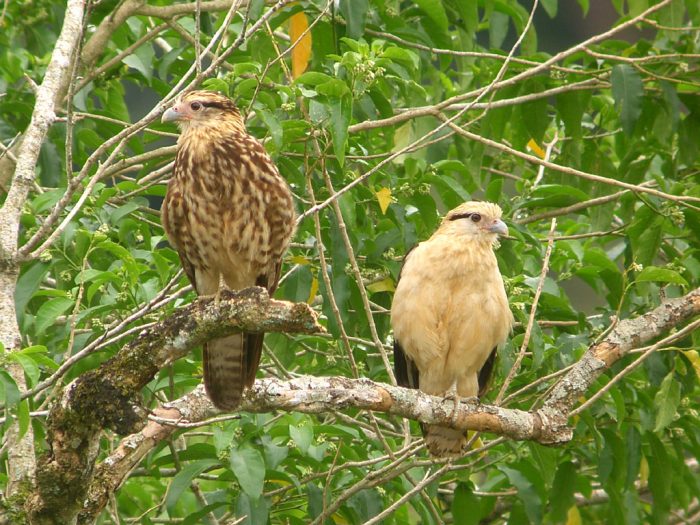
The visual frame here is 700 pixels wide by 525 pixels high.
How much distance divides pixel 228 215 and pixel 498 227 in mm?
1169

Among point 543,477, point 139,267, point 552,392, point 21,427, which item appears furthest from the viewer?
point 543,477

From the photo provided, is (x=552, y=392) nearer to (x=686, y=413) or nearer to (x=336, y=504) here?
(x=336, y=504)

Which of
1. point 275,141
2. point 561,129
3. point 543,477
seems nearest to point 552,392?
→ point 543,477

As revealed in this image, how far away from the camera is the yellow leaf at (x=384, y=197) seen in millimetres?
4219

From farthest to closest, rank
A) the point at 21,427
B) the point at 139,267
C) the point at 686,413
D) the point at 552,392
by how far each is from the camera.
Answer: the point at 686,413
the point at 139,267
the point at 552,392
the point at 21,427

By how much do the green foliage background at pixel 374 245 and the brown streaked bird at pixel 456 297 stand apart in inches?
4.7

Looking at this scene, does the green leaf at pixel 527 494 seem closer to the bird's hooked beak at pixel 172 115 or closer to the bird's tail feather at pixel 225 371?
the bird's tail feather at pixel 225 371

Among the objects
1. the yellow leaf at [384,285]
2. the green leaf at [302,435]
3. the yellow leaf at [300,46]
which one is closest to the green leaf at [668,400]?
the yellow leaf at [384,285]

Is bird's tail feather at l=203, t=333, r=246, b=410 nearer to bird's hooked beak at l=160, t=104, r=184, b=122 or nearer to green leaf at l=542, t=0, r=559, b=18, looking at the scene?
bird's hooked beak at l=160, t=104, r=184, b=122

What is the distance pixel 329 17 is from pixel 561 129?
6.38 feet

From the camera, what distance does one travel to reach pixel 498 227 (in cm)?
457

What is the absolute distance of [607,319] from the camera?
15.7ft

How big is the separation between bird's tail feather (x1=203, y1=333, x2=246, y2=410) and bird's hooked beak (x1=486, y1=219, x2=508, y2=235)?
Result: 3.81 feet

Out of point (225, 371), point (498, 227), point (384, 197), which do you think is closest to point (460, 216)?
point (498, 227)
